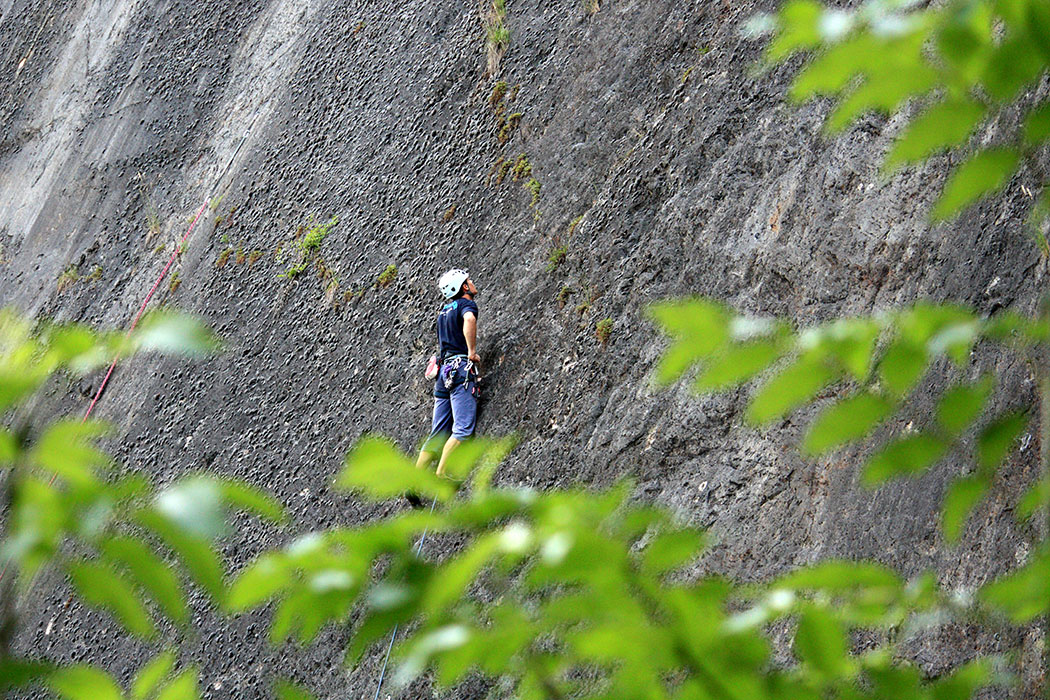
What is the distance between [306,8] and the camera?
12.3m

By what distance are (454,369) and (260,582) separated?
6426mm

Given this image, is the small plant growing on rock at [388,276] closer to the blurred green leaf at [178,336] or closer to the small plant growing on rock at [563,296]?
the small plant growing on rock at [563,296]

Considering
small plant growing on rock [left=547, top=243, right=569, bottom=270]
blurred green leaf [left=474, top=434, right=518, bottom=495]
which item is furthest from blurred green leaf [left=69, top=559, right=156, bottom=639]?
small plant growing on rock [left=547, top=243, right=569, bottom=270]

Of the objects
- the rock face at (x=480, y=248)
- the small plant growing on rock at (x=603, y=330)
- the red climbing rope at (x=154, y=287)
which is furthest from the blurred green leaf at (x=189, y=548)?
the red climbing rope at (x=154, y=287)

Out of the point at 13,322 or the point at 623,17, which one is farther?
the point at 623,17

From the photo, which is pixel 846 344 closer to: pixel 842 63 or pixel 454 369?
pixel 842 63

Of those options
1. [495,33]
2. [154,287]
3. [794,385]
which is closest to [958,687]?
[794,385]

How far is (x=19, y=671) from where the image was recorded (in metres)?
0.94

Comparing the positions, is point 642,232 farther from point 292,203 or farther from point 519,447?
point 292,203

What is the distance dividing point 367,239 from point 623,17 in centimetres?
282

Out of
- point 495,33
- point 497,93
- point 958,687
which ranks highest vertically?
point 958,687

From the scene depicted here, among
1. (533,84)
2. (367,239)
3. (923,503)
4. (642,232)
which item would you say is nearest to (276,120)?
(367,239)

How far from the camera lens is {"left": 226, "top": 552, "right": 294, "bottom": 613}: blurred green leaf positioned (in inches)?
39.5

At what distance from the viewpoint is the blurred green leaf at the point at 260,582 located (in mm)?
1004
